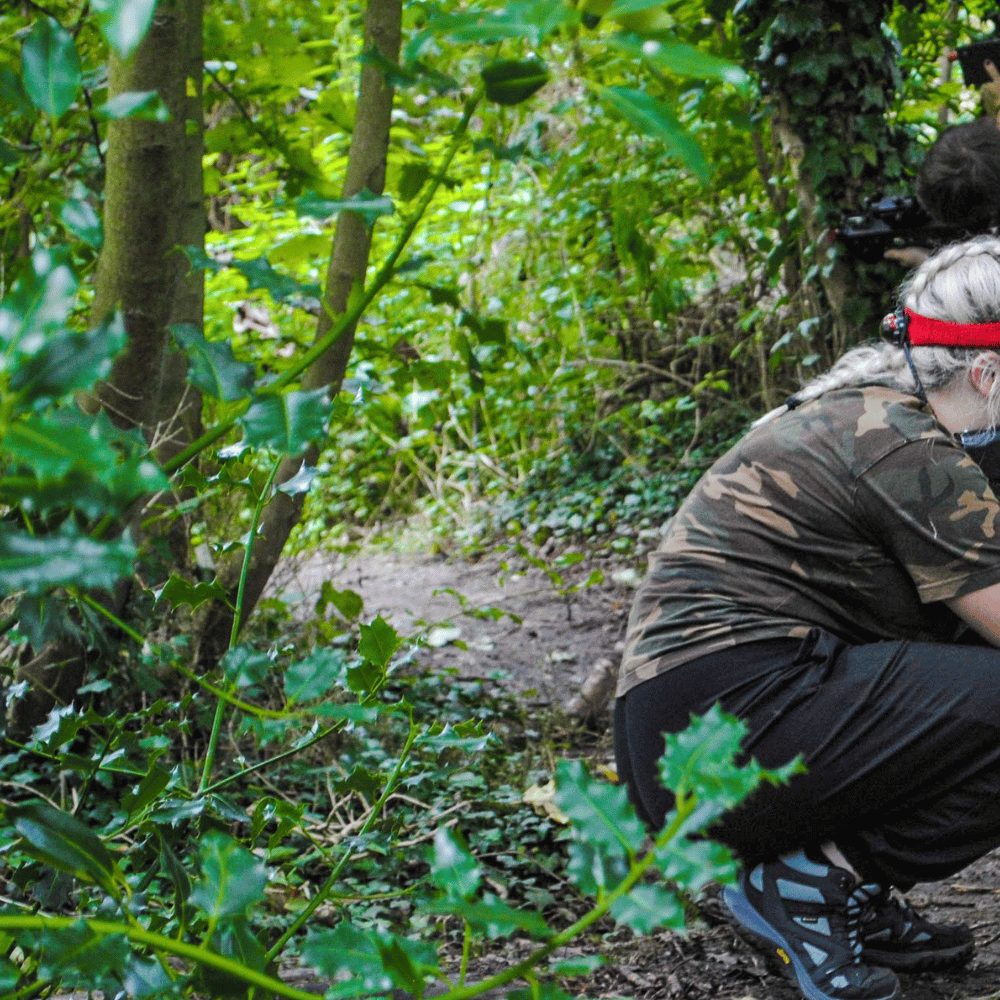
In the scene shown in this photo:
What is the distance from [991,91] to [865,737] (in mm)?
2813

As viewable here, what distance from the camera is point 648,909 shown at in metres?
0.64

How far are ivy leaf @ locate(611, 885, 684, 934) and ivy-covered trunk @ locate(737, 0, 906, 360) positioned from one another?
391 cm

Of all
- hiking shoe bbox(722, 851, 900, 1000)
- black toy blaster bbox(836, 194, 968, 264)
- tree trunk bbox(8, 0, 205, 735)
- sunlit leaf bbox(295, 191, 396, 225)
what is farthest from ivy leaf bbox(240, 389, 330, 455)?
black toy blaster bbox(836, 194, 968, 264)

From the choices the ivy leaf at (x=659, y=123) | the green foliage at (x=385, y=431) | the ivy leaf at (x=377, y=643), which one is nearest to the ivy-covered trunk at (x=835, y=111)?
the green foliage at (x=385, y=431)

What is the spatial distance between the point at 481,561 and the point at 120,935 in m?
5.83

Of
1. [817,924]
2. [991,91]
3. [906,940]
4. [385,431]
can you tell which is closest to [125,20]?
[817,924]

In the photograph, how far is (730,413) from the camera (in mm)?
6234

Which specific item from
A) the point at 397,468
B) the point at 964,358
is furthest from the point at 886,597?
the point at 397,468

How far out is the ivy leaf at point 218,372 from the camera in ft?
3.17

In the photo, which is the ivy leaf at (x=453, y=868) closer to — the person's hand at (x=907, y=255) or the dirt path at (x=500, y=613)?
the dirt path at (x=500, y=613)

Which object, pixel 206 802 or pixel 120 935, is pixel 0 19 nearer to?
pixel 206 802

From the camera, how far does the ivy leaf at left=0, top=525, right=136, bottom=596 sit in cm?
59

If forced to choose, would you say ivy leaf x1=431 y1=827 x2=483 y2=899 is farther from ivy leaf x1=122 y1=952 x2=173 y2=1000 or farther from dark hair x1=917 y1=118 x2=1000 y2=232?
dark hair x1=917 y1=118 x2=1000 y2=232

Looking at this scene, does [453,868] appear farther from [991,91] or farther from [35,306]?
[991,91]
